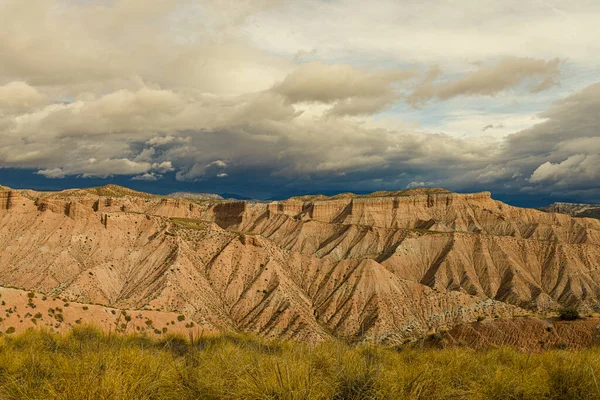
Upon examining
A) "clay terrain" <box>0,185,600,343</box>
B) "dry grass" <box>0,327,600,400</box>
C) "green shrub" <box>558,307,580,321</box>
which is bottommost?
"clay terrain" <box>0,185,600,343</box>

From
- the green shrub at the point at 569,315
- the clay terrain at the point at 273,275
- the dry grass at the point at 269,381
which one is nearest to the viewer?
the dry grass at the point at 269,381

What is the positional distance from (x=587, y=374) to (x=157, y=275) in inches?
3546

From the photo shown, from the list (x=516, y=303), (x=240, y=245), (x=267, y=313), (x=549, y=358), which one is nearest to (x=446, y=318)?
(x=516, y=303)

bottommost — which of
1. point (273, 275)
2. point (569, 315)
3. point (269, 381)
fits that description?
point (273, 275)

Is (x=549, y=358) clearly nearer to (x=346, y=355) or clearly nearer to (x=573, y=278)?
(x=346, y=355)

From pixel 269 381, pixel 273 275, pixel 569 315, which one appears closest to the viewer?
pixel 269 381

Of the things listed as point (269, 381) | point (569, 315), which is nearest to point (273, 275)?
point (569, 315)

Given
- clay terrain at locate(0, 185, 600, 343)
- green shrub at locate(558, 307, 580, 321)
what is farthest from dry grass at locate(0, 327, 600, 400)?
clay terrain at locate(0, 185, 600, 343)

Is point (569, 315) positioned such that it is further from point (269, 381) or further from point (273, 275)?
point (273, 275)

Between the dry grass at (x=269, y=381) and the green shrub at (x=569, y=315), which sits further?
the green shrub at (x=569, y=315)

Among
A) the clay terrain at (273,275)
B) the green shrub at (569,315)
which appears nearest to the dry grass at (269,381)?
the green shrub at (569,315)

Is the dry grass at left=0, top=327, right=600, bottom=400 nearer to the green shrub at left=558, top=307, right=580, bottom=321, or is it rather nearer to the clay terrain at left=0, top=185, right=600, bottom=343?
the green shrub at left=558, top=307, right=580, bottom=321

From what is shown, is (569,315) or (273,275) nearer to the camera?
(569,315)

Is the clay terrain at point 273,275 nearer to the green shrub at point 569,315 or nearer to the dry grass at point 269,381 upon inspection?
the green shrub at point 569,315
